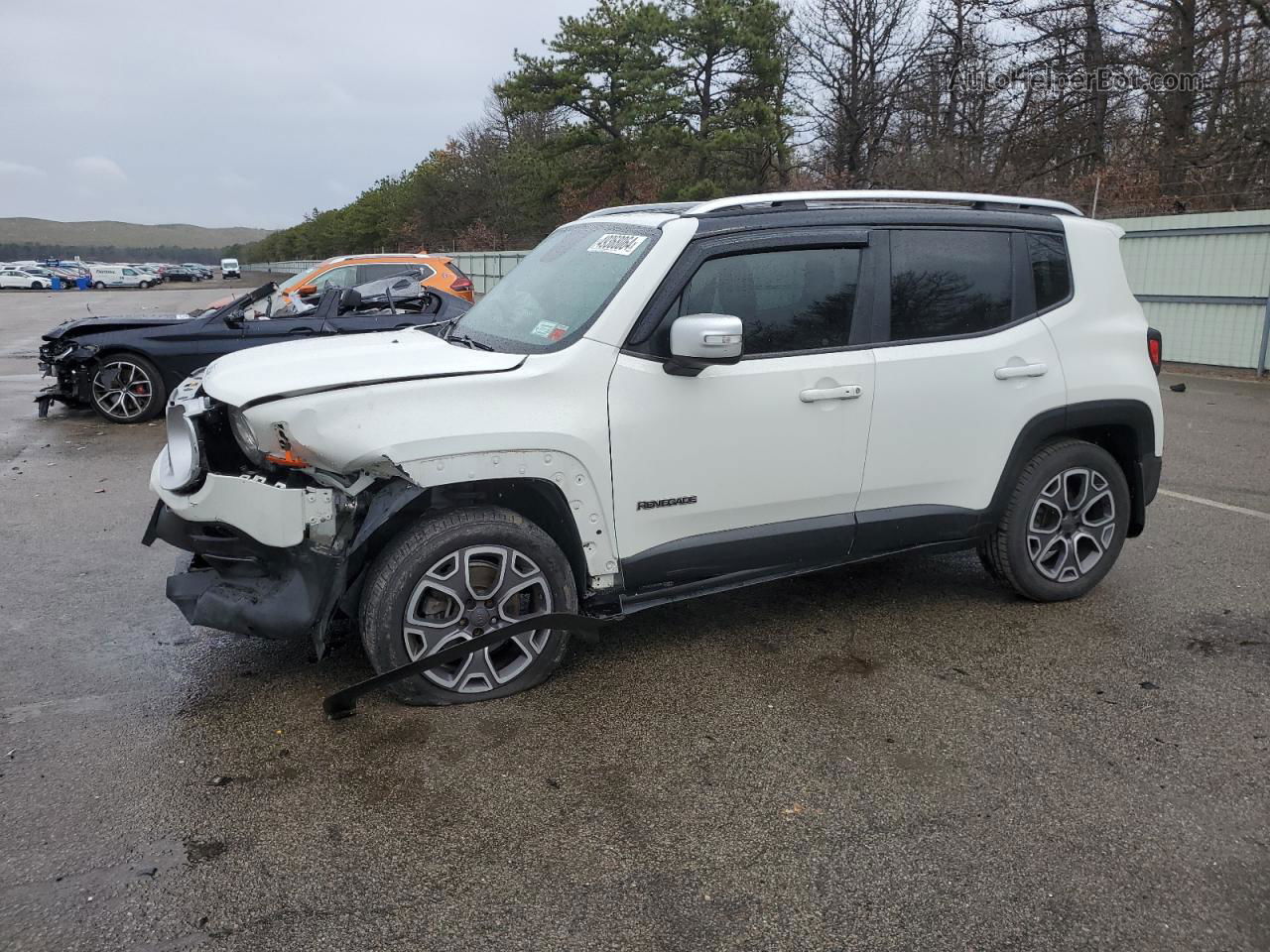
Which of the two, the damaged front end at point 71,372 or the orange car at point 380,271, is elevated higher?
the orange car at point 380,271

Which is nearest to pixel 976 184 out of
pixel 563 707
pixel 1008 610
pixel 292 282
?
pixel 292 282

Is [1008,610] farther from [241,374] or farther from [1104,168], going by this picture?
[1104,168]

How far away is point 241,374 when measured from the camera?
367 centimetres

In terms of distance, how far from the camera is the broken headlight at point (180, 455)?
3574 mm

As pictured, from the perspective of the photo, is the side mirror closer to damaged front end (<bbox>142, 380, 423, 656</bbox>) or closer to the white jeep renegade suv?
the white jeep renegade suv

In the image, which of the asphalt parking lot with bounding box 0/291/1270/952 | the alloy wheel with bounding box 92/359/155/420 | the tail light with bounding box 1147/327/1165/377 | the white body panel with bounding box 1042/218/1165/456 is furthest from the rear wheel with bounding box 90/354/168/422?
the tail light with bounding box 1147/327/1165/377

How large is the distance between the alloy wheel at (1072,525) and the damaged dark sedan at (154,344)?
22.3ft

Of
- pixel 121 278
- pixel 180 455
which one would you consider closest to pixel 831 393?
pixel 180 455

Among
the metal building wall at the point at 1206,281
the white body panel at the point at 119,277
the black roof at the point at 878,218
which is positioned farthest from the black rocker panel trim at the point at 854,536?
the white body panel at the point at 119,277

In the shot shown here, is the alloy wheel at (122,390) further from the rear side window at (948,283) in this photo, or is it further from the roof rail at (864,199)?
the rear side window at (948,283)

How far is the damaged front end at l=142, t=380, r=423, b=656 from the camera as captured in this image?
3.40 m

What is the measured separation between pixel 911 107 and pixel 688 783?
31320 millimetres

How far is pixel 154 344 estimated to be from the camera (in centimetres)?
991

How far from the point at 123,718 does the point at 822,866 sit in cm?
259
